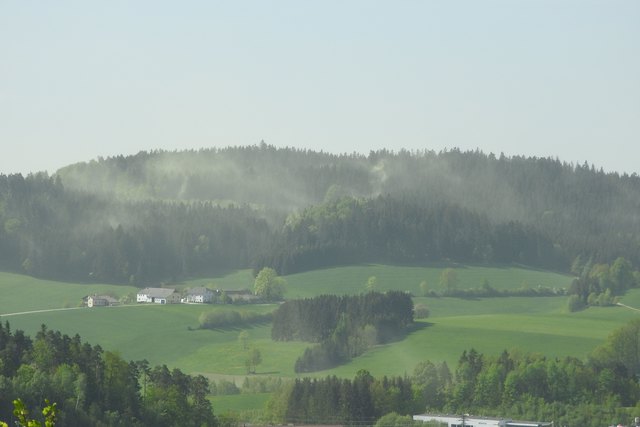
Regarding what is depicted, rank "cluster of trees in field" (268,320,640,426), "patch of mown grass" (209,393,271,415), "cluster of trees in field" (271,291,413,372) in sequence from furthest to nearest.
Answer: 1. "cluster of trees in field" (271,291,413,372)
2. "patch of mown grass" (209,393,271,415)
3. "cluster of trees in field" (268,320,640,426)

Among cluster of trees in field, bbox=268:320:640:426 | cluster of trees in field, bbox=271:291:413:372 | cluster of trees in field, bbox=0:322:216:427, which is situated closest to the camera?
cluster of trees in field, bbox=0:322:216:427

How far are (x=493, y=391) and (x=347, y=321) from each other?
45.1 metres

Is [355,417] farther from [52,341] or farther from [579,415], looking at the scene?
[52,341]

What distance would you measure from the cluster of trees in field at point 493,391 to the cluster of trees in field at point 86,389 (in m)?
15.8

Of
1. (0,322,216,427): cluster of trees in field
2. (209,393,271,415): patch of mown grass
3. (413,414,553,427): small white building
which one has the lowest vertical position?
(413,414,553,427): small white building

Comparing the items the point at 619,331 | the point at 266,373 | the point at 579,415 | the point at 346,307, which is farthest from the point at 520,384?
the point at 346,307

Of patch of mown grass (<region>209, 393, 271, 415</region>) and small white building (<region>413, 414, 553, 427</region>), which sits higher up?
patch of mown grass (<region>209, 393, 271, 415</region>)

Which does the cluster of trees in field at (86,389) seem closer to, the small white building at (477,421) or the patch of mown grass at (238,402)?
the patch of mown grass at (238,402)

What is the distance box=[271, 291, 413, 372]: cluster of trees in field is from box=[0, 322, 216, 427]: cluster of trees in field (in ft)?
200

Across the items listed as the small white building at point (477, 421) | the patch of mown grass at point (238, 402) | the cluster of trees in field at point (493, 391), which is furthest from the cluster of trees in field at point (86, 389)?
the small white building at point (477, 421)

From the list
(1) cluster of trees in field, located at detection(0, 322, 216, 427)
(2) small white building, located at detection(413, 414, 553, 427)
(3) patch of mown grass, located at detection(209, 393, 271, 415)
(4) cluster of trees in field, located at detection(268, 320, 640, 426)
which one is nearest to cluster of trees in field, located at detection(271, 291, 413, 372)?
(4) cluster of trees in field, located at detection(268, 320, 640, 426)

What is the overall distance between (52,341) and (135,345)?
2689 inches

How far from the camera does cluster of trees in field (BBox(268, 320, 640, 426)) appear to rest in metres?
138

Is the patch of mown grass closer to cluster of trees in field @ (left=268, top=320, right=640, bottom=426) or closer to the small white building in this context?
cluster of trees in field @ (left=268, top=320, right=640, bottom=426)
